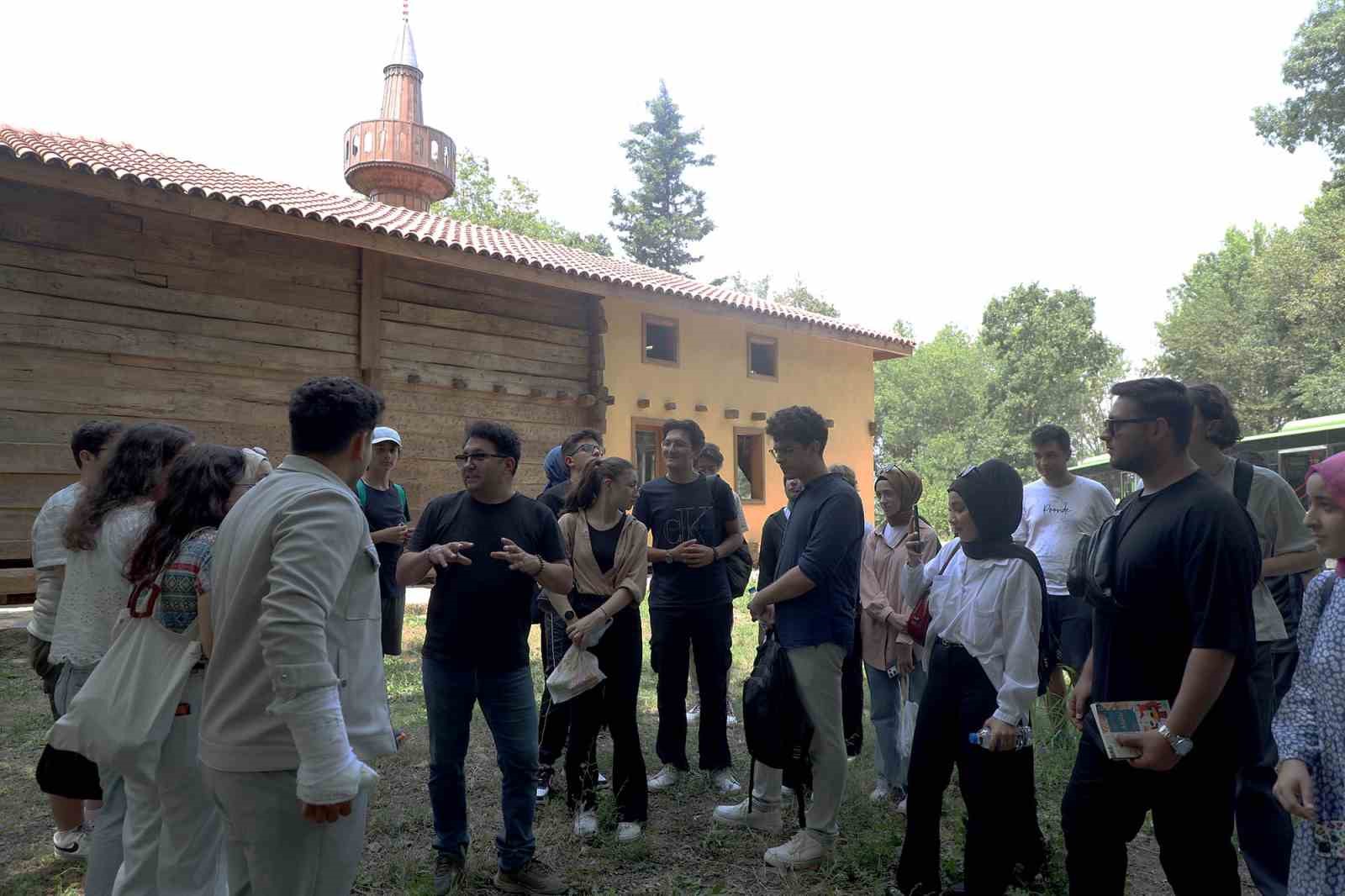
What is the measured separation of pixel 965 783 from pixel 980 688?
36cm

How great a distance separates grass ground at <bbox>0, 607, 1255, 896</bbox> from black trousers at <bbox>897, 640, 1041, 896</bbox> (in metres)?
0.40

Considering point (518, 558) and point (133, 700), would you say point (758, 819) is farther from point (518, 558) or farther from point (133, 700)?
point (133, 700)

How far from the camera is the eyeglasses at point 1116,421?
8.27 feet

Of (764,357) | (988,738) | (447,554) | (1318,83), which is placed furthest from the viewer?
(1318,83)

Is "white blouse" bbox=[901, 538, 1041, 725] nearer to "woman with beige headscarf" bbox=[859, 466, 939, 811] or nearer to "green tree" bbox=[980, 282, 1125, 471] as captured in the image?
"woman with beige headscarf" bbox=[859, 466, 939, 811]

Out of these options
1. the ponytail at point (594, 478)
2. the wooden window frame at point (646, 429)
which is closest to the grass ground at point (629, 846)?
the ponytail at point (594, 478)

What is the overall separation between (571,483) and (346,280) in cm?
823

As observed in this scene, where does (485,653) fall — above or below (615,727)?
above

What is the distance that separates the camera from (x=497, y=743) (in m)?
3.50

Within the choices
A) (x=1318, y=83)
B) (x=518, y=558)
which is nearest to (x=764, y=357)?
(x=518, y=558)

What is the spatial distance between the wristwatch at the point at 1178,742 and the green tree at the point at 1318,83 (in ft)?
110

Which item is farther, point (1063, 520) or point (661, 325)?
point (661, 325)

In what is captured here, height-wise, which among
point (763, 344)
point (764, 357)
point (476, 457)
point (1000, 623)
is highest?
point (763, 344)

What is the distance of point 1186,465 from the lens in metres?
2.49
